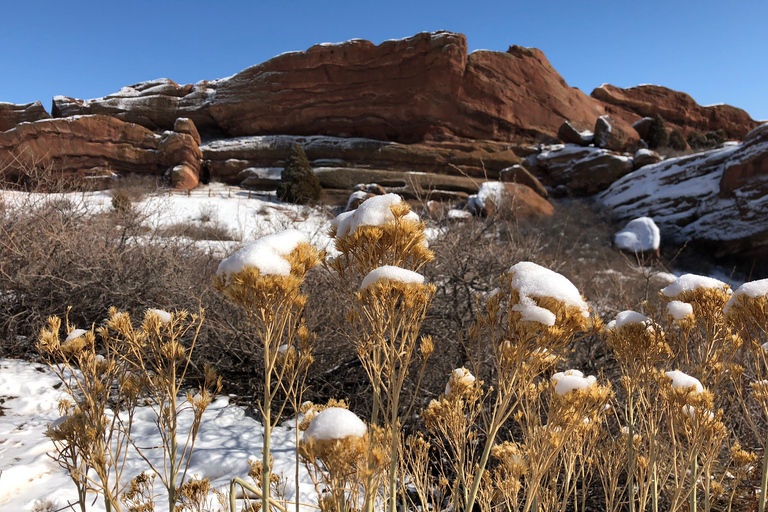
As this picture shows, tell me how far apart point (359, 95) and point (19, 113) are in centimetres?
2542

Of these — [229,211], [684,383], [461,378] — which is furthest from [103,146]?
[684,383]

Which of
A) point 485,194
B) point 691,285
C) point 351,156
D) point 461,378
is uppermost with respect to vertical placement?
point 351,156

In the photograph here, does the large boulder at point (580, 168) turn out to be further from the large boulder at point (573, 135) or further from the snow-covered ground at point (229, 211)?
the snow-covered ground at point (229, 211)

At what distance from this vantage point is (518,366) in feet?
3.67

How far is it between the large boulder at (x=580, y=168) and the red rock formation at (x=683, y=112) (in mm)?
16075

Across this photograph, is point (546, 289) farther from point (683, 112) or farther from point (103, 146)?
point (683, 112)

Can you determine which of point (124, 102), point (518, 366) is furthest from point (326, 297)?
point (124, 102)

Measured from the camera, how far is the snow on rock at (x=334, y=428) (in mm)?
906

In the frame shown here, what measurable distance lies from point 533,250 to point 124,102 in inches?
1374

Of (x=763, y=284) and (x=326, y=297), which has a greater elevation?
(x=326, y=297)

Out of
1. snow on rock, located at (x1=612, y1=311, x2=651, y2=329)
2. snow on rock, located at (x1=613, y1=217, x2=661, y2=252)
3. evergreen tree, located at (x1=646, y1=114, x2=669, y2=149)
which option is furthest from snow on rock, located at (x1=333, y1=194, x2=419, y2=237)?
evergreen tree, located at (x1=646, y1=114, x2=669, y2=149)

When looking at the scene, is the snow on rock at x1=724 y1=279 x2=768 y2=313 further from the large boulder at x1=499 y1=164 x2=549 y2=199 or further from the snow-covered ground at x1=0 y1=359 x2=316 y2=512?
the large boulder at x1=499 y1=164 x2=549 y2=199

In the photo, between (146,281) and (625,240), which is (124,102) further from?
(625,240)

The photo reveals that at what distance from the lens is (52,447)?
123 inches
